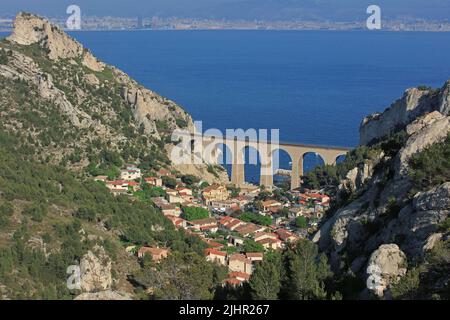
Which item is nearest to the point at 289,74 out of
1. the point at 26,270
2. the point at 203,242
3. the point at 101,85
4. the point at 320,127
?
the point at 320,127

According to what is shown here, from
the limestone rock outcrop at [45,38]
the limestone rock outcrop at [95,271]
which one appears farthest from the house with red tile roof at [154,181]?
the limestone rock outcrop at [95,271]

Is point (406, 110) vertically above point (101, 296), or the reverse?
point (406, 110)

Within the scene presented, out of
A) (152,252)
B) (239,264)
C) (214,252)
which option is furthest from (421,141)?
(214,252)

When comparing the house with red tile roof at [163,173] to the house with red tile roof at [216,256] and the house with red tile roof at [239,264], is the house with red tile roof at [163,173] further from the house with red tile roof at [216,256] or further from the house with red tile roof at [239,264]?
the house with red tile roof at [239,264]

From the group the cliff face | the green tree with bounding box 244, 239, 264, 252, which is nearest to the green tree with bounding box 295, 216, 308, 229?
the green tree with bounding box 244, 239, 264, 252

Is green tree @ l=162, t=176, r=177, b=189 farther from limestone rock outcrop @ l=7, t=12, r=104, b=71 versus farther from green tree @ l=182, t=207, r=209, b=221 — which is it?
limestone rock outcrop @ l=7, t=12, r=104, b=71

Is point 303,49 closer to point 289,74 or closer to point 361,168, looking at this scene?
point 289,74

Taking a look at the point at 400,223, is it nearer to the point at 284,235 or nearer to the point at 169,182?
the point at 284,235

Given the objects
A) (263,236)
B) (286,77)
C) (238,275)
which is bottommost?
(238,275)
